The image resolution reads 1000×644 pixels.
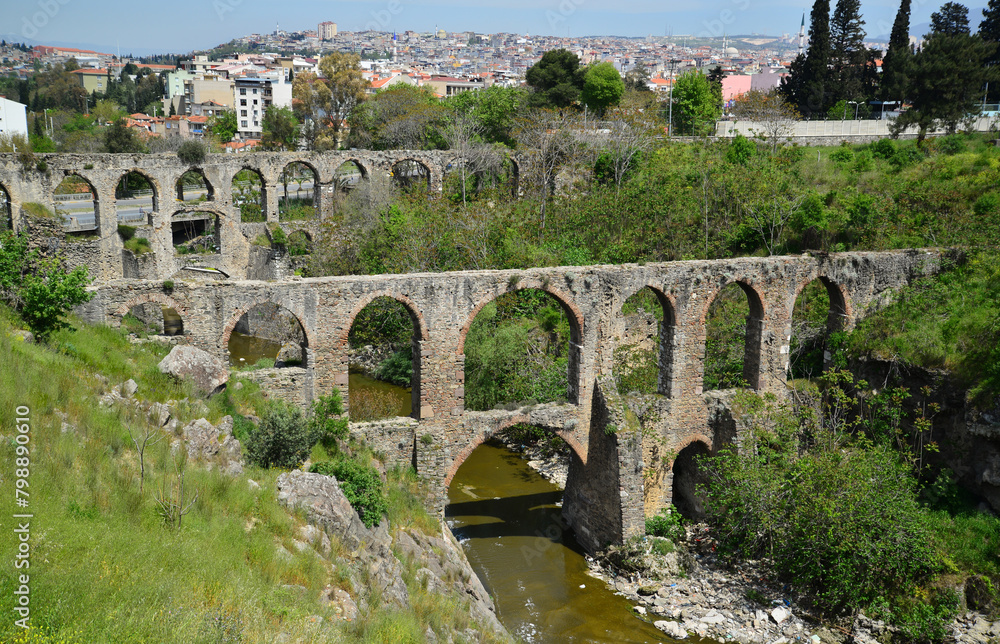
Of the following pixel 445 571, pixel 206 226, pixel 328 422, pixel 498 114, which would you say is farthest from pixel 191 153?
pixel 445 571

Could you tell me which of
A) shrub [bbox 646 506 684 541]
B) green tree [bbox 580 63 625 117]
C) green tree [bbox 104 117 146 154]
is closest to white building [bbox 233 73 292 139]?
green tree [bbox 104 117 146 154]

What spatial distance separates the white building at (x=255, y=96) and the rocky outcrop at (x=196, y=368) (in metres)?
76.4

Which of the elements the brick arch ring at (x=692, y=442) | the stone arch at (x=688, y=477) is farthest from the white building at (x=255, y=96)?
the brick arch ring at (x=692, y=442)

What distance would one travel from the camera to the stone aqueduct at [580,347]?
17.0m

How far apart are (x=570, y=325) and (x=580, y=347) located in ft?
1.81

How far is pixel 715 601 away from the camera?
1691 centimetres

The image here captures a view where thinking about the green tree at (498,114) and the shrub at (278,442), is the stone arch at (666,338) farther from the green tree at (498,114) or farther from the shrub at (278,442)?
the green tree at (498,114)

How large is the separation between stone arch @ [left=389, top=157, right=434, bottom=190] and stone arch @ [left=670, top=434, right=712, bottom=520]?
22.7 meters

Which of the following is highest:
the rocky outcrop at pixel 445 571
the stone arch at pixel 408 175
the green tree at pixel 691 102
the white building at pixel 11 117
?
the green tree at pixel 691 102

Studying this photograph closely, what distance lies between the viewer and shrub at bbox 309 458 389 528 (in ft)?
47.4

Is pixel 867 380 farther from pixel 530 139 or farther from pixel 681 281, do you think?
pixel 530 139

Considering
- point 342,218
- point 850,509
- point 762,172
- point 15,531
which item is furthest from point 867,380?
point 342,218

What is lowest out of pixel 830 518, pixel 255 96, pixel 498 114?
pixel 830 518

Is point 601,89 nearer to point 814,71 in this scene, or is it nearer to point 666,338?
point 814,71
